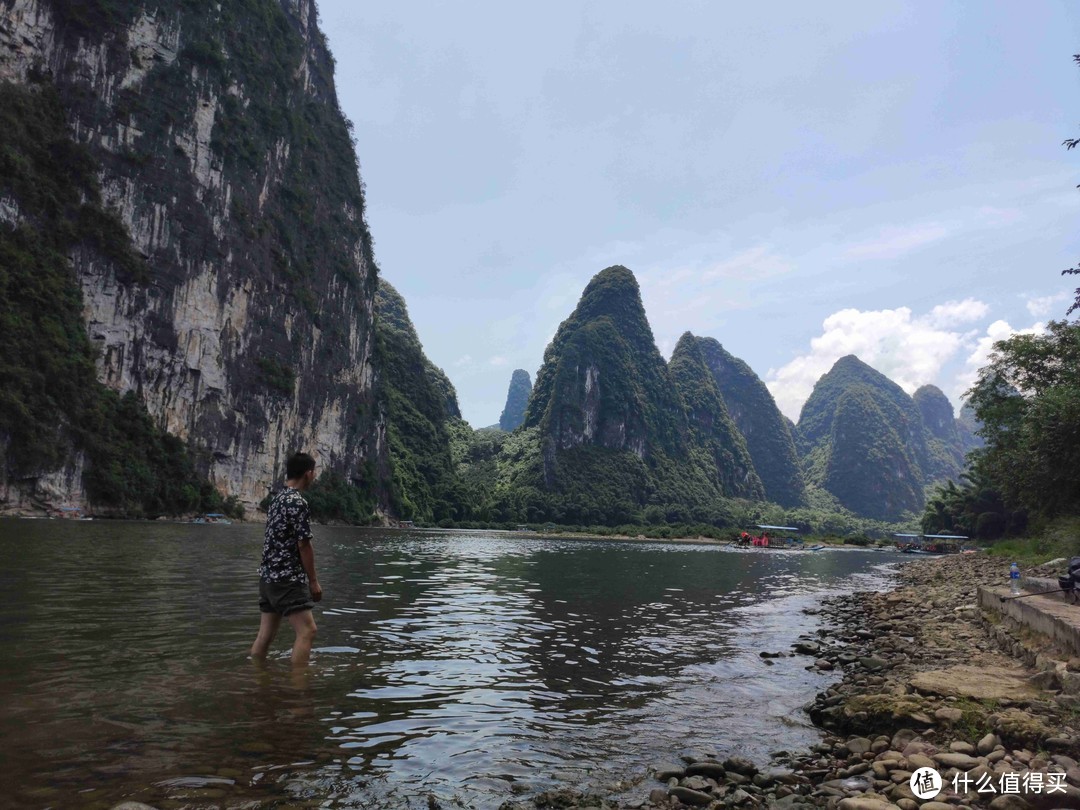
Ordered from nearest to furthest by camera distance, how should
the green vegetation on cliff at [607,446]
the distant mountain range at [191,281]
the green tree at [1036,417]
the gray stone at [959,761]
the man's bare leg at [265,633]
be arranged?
1. the gray stone at [959,761]
2. the man's bare leg at [265,633]
3. the green tree at [1036,417]
4. the distant mountain range at [191,281]
5. the green vegetation on cliff at [607,446]

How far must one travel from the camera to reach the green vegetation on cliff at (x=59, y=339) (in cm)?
4872

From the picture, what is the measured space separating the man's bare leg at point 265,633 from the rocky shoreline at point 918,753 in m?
3.96

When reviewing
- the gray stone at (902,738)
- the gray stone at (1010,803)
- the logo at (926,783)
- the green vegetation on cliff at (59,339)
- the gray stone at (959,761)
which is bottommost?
the gray stone at (902,738)

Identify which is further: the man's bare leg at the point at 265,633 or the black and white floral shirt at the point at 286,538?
the man's bare leg at the point at 265,633

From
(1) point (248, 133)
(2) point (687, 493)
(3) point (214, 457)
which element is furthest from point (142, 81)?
(2) point (687, 493)

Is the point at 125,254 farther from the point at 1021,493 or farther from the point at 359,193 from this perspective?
the point at 1021,493

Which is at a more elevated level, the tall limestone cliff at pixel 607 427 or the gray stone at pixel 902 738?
the tall limestone cliff at pixel 607 427

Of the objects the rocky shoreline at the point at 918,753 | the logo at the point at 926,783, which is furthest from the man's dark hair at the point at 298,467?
the logo at the point at 926,783

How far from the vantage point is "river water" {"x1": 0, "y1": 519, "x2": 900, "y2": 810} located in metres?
4.45

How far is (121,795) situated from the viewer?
3.96 meters

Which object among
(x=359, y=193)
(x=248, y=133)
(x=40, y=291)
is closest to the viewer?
(x=40, y=291)

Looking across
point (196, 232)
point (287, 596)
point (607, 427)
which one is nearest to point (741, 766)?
point (287, 596)

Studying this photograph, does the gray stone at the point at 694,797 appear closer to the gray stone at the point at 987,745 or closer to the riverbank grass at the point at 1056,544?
the gray stone at the point at 987,745

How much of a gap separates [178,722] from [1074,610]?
10.9m
